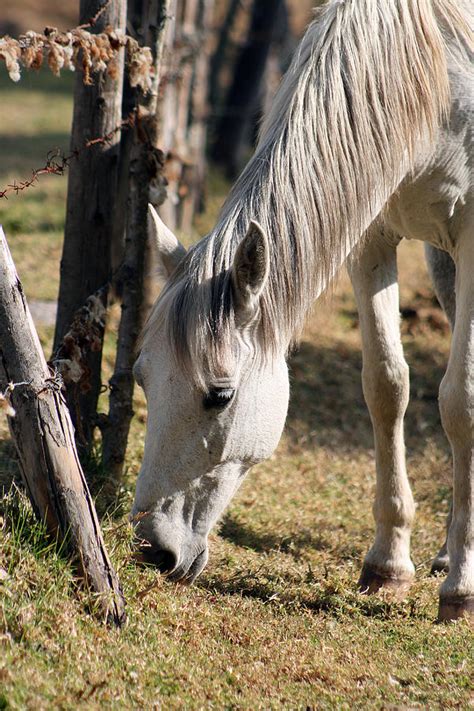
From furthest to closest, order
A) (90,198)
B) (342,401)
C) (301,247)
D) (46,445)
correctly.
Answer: (342,401) → (90,198) → (301,247) → (46,445)

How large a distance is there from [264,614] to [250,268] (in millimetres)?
1286

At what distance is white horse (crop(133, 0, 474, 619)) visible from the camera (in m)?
2.84

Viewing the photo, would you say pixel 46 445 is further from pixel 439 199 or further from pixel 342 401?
pixel 342 401

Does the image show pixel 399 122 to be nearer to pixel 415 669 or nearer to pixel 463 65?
pixel 463 65

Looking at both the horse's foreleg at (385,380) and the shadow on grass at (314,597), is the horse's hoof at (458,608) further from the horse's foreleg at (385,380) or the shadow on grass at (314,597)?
the horse's foreleg at (385,380)

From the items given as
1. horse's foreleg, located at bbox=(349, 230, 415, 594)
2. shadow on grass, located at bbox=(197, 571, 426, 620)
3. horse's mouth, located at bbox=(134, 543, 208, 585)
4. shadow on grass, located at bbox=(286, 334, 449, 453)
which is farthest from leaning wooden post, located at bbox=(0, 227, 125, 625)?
shadow on grass, located at bbox=(286, 334, 449, 453)

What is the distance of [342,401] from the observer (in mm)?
6211

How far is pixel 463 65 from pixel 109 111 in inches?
57.7

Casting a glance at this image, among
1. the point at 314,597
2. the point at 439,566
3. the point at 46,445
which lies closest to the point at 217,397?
the point at 46,445

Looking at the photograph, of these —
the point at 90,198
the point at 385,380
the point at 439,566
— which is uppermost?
the point at 90,198

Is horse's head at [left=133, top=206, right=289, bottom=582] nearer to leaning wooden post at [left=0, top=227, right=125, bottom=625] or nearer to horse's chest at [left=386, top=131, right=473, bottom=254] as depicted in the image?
leaning wooden post at [left=0, top=227, right=125, bottom=625]

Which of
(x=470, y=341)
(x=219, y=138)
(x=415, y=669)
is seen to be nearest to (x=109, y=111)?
(x=470, y=341)

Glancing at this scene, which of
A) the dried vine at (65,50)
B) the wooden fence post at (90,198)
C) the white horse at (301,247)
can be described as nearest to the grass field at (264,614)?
the white horse at (301,247)

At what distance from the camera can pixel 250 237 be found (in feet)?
8.84
